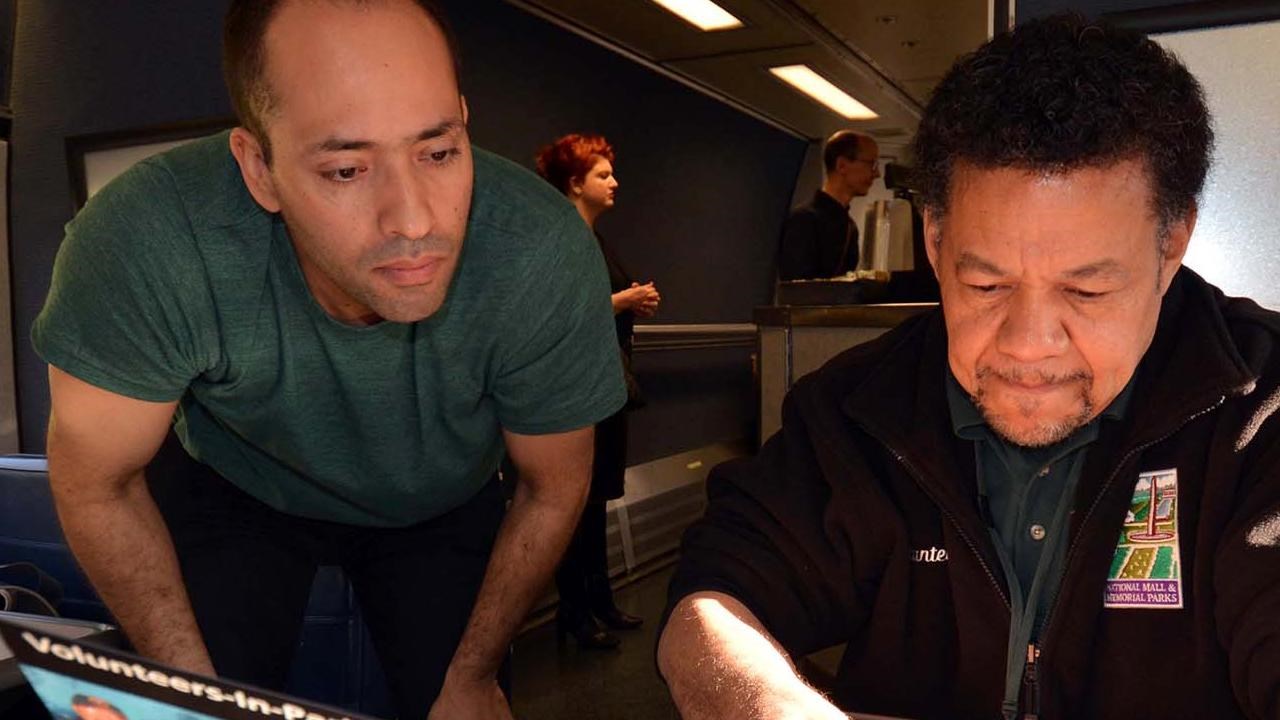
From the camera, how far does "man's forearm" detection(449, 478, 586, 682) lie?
139 cm

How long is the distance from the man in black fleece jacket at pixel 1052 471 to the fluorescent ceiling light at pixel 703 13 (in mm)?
3888

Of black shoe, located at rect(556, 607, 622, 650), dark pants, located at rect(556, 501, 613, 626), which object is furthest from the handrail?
black shoe, located at rect(556, 607, 622, 650)

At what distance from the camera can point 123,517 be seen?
50.6 inches

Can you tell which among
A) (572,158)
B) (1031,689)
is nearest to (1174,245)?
(1031,689)

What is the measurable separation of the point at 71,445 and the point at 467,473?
51 cm

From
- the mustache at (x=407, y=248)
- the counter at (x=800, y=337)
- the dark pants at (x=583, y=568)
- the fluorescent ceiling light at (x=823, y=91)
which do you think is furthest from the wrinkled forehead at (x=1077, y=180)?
the fluorescent ceiling light at (x=823, y=91)

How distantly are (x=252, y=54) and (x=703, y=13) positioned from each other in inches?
154

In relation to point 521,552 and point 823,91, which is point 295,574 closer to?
point 521,552

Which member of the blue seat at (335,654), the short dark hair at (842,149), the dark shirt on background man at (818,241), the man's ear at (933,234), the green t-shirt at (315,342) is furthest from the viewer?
the short dark hair at (842,149)

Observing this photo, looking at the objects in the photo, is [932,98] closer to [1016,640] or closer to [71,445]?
[1016,640]

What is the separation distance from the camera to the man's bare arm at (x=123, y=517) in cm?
123

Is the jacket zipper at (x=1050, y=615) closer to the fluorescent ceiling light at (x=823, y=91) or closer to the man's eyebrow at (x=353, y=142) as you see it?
the man's eyebrow at (x=353, y=142)

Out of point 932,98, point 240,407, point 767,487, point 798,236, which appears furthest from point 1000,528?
point 798,236

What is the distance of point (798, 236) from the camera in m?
4.15
